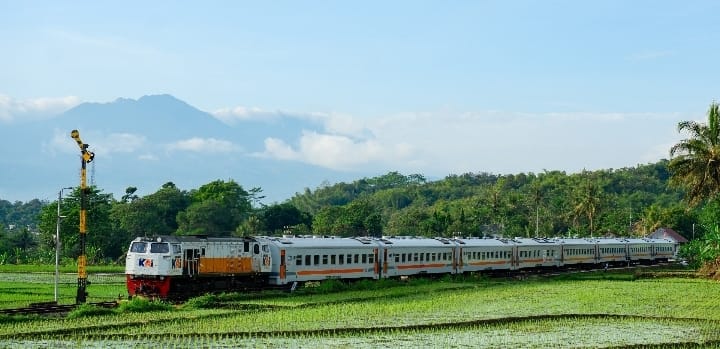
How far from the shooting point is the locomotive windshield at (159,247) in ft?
120

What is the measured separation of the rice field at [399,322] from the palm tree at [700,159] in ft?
54.5

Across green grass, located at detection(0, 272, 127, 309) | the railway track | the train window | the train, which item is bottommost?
green grass, located at detection(0, 272, 127, 309)

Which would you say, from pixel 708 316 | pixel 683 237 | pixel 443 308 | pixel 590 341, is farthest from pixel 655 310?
pixel 683 237

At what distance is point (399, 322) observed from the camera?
27.9 m

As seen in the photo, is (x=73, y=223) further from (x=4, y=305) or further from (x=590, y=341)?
(x=590, y=341)

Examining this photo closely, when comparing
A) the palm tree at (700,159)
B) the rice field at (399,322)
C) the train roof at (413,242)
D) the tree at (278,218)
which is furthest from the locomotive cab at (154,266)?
the tree at (278,218)

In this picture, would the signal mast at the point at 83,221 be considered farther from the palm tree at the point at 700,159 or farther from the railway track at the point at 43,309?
the palm tree at the point at 700,159

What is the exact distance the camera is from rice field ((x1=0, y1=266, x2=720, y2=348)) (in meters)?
23.2

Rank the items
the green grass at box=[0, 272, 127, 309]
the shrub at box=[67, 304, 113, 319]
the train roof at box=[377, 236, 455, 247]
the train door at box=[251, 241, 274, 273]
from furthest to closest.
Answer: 1. the train roof at box=[377, 236, 455, 247]
2. the train door at box=[251, 241, 274, 273]
3. the green grass at box=[0, 272, 127, 309]
4. the shrub at box=[67, 304, 113, 319]

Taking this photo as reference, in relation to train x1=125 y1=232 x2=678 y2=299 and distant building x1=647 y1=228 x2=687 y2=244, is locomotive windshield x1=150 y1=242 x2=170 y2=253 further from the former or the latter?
distant building x1=647 y1=228 x2=687 y2=244

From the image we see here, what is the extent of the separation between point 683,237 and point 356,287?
90679 mm

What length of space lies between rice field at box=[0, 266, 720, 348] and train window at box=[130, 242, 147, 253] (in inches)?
173

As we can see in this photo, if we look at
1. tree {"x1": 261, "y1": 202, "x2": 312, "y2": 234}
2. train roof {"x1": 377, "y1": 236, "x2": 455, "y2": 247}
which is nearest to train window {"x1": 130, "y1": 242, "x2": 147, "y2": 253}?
train roof {"x1": 377, "y1": 236, "x2": 455, "y2": 247}

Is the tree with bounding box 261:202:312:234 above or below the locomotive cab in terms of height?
above
